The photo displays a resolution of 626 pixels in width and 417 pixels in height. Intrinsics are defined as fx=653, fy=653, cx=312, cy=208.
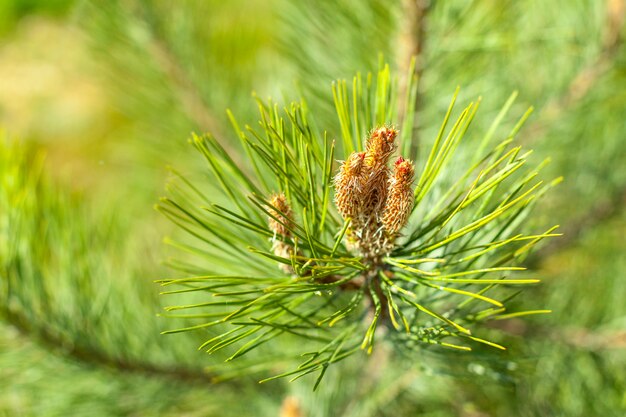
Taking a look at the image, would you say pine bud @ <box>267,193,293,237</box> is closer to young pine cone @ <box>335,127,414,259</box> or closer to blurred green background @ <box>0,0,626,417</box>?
young pine cone @ <box>335,127,414,259</box>

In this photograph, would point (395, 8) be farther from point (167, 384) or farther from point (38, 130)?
point (38, 130)

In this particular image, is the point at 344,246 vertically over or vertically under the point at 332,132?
under

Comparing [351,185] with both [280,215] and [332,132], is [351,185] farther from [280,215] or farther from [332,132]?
[332,132]

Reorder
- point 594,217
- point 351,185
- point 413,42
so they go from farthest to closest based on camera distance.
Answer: point 594,217 < point 413,42 < point 351,185

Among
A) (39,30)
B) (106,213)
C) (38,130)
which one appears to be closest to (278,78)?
(106,213)

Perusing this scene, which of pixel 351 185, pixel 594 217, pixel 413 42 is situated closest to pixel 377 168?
pixel 351 185

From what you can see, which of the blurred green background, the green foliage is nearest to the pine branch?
the blurred green background
